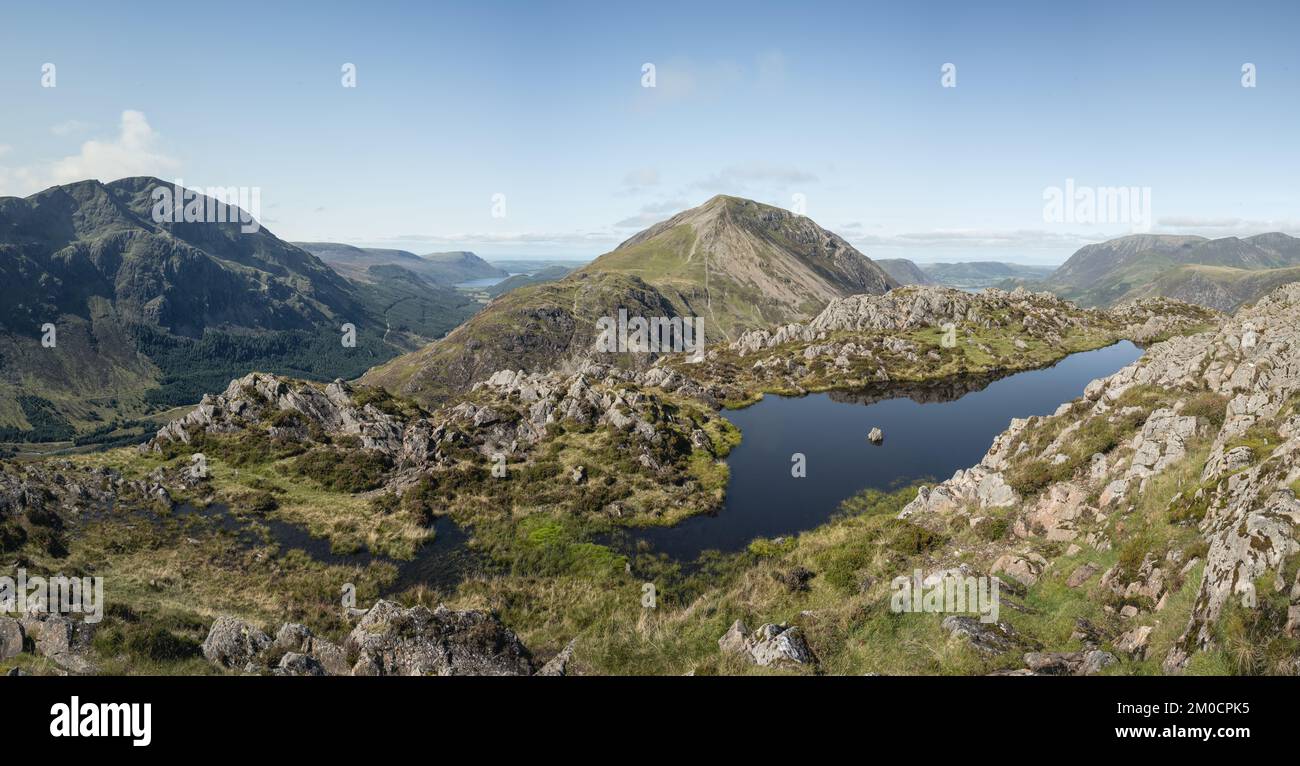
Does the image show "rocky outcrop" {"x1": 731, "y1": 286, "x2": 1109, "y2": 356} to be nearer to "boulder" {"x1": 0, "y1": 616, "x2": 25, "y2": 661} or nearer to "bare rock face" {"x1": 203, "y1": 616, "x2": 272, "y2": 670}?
"bare rock face" {"x1": 203, "y1": 616, "x2": 272, "y2": 670}

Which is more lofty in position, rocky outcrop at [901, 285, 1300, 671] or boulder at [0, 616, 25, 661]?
rocky outcrop at [901, 285, 1300, 671]

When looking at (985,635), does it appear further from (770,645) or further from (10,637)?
(10,637)

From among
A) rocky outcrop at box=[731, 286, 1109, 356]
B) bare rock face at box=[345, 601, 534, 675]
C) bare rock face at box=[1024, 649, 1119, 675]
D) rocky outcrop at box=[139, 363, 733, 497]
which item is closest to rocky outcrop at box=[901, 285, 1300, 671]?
bare rock face at box=[1024, 649, 1119, 675]

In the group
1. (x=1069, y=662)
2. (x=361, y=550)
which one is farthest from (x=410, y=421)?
(x=1069, y=662)
